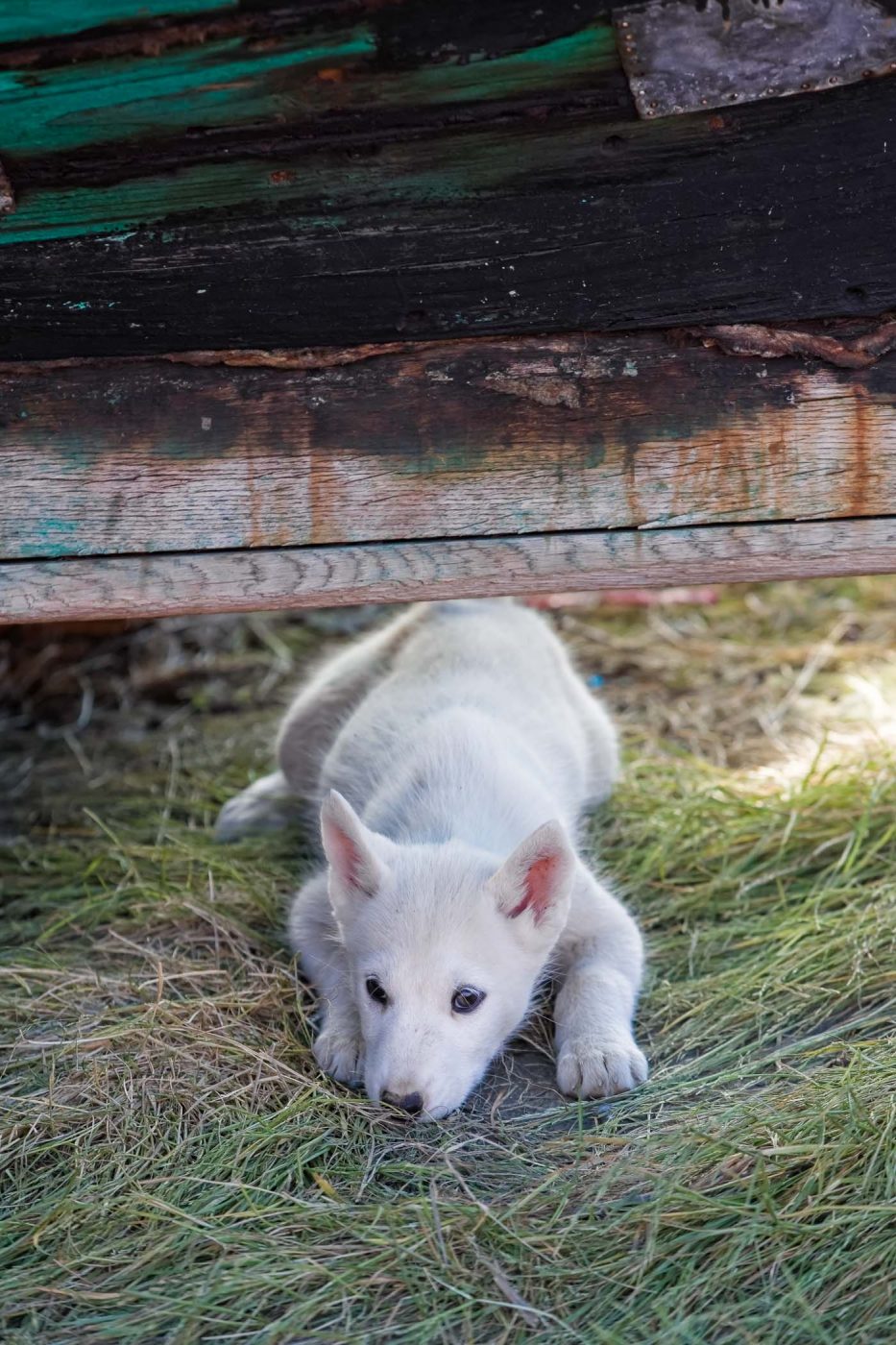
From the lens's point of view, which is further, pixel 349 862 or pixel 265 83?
pixel 349 862

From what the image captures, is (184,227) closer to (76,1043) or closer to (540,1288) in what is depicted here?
(76,1043)

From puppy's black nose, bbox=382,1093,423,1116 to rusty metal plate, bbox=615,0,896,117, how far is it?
7.48 feet

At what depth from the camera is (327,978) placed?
399 centimetres

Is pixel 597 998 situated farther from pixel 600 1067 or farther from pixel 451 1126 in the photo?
pixel 451 1126

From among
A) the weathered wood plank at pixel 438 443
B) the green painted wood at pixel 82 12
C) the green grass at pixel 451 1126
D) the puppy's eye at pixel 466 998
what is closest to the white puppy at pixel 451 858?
the puppy's eye at pixel 466 998

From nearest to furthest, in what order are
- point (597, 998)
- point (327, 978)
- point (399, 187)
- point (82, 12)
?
point (82, 12) → point (399, 187) → point (597, 998) → point (327, 978)

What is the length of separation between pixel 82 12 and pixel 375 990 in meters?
2.34

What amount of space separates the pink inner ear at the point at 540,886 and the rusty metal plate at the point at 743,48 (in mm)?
1780

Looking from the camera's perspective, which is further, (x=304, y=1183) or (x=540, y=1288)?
(x=304, y=1183)

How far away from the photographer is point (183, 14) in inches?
119

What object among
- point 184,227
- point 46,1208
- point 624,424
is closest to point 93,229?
point 184,227

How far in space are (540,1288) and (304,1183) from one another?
631 millimetres

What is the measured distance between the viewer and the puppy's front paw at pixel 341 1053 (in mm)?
3582

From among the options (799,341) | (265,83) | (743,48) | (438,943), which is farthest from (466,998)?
(743,48)
